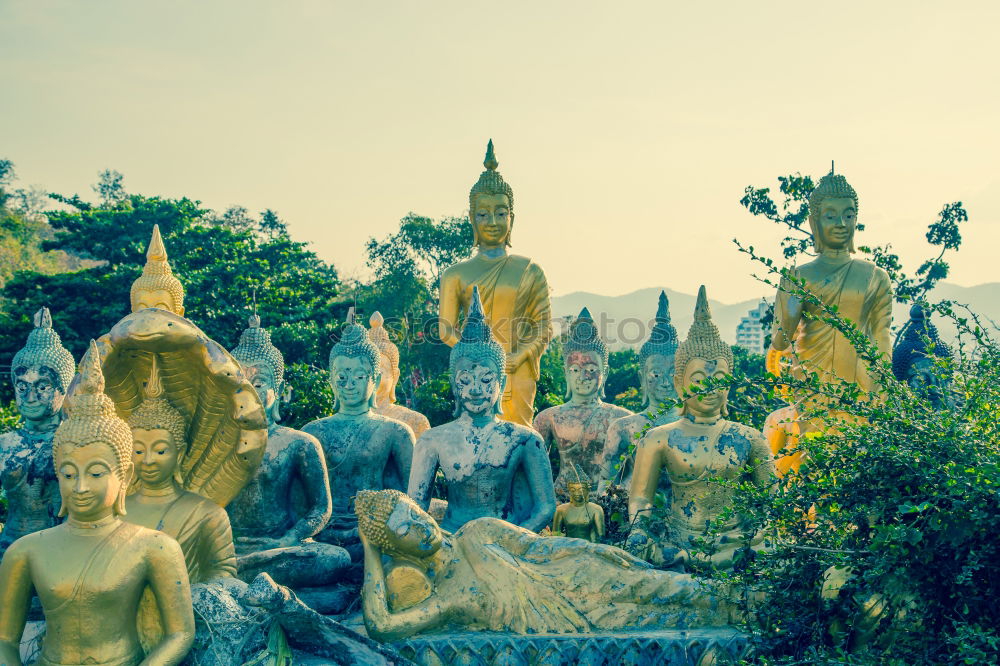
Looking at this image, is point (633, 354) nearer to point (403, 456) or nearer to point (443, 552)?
point (403, 456)

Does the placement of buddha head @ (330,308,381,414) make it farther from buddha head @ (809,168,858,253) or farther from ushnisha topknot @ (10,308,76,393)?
buddha head @ (809,168,858,253)

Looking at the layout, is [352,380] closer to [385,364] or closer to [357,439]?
[357,439]

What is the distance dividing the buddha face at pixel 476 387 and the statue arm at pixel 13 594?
3153mm

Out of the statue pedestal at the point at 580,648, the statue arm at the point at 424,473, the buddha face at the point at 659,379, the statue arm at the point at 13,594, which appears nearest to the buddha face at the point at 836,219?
the buddha face at the point at 659,379

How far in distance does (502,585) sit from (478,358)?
178 centimetres

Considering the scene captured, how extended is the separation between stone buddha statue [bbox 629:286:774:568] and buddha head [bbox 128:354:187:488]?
3.03 metres

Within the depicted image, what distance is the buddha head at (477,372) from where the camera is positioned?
8172 mm

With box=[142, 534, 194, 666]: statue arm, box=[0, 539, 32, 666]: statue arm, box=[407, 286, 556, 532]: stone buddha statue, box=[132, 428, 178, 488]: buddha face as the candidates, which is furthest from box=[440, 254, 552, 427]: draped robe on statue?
box=[0, 539, 32, 666]: statue arm

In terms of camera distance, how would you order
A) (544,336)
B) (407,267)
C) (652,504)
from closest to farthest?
(652,504)
(544,336)
(407,267)

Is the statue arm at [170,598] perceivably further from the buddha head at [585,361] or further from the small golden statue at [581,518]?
the buddha head at [585,361]

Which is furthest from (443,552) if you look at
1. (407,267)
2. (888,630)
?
(407,267)

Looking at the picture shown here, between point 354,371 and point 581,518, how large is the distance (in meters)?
2.19

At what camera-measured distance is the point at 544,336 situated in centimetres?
1074

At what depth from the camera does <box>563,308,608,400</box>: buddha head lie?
36.5 ft
